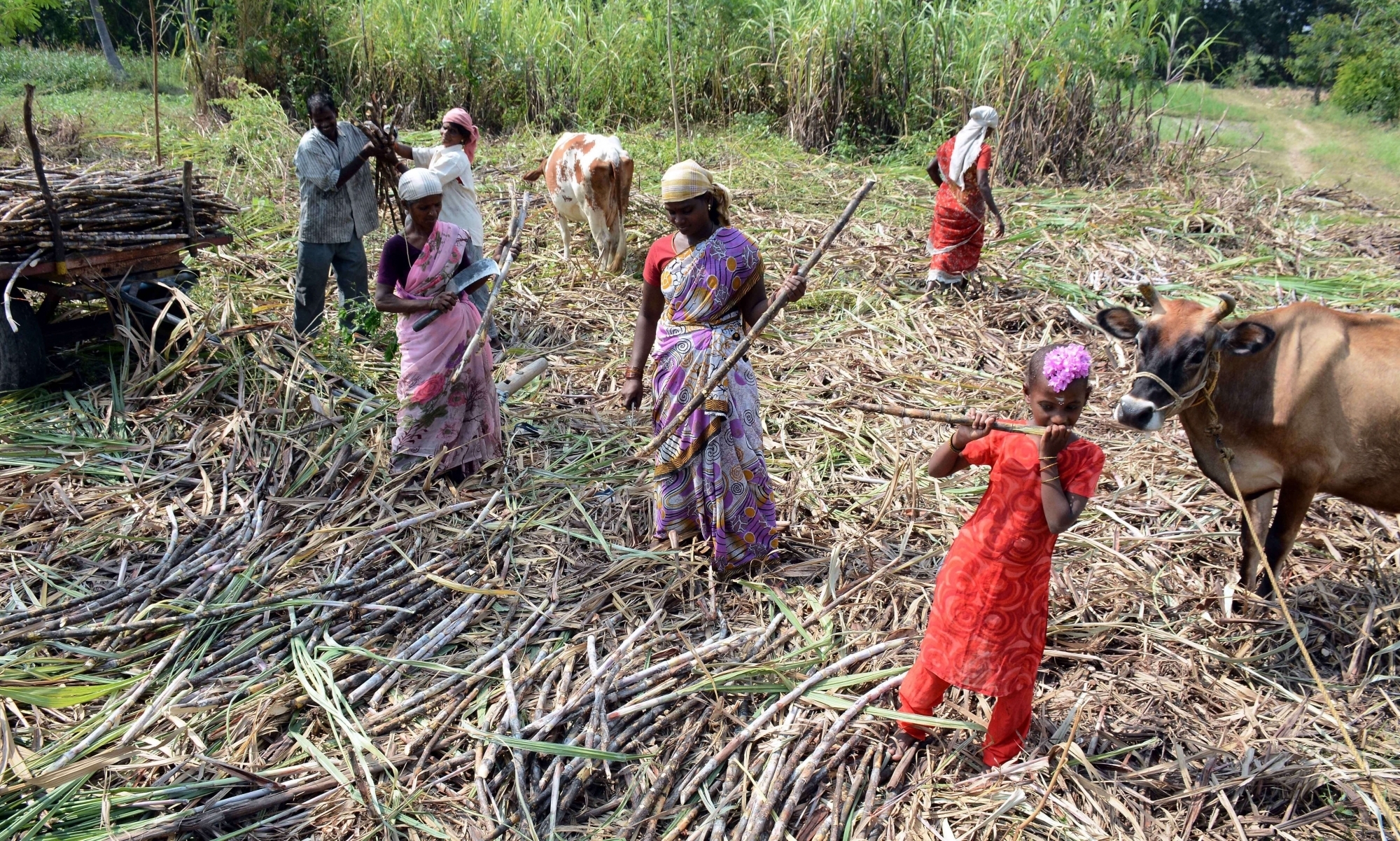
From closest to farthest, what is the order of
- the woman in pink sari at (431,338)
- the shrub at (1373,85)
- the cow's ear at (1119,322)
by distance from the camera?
the cow's ear at (1119,322) → the woman in pink sari at (431,338) → the shrub at (1373,85)

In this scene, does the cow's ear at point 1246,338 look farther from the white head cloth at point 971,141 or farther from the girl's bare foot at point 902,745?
the white head cloth at point 971,141

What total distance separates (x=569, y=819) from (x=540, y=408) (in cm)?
260

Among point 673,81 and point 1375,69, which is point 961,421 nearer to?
point 673,81

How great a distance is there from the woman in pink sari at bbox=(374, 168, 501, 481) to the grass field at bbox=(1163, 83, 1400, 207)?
26.2ft

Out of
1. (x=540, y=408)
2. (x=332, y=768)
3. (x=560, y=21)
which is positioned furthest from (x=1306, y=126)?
(x=332, y=768)

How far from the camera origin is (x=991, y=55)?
9391 mm

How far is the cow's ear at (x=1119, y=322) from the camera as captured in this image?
325 centimetres

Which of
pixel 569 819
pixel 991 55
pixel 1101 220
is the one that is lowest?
pixel 569 819

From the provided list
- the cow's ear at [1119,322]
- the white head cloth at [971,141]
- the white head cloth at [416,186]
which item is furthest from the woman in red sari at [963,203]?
the white head cloth at [416,186]

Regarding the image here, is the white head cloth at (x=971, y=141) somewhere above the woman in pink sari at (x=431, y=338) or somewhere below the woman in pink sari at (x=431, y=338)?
above

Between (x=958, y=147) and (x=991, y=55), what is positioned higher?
(x=991, y=55)

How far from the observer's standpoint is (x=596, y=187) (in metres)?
6.61

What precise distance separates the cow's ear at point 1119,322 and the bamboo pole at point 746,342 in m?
1.00

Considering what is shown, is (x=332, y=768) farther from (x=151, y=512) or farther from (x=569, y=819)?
(x=151, y=512)
